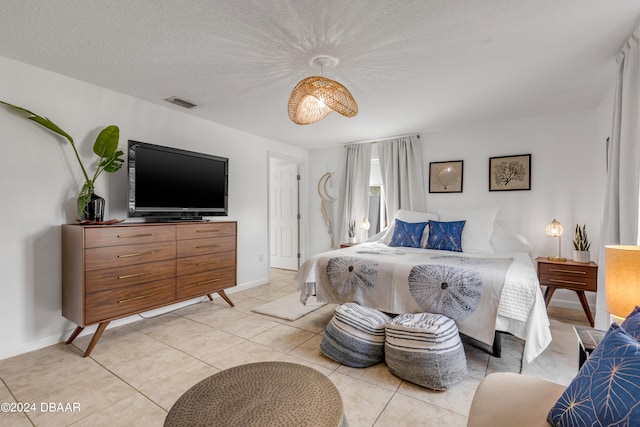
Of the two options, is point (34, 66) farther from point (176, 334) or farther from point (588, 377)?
point (588, 377)

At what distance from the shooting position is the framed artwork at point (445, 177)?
13.7 ft

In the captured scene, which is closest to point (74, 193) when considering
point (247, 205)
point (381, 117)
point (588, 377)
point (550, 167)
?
point (247, 205)

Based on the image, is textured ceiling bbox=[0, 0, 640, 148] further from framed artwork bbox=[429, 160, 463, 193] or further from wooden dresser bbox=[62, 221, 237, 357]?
wooden dresser bbox=[62, 221, 237, 357]

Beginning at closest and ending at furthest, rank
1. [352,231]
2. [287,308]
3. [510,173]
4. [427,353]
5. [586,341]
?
[586,341] → [427,353] → [287,308] → [510,173] → [352,231]

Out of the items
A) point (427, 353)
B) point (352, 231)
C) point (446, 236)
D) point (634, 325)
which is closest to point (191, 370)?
point (427, 353)

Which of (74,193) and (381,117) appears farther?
(381,117)

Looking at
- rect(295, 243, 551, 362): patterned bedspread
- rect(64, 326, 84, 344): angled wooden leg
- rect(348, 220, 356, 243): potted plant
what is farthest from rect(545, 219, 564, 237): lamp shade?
rect(64, 326, 84, 344): angled wooden leg

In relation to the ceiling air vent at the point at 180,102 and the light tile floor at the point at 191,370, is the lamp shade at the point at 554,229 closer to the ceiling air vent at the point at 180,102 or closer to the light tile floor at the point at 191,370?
the light tile floor at the point at 191,370

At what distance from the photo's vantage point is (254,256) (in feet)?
14.8

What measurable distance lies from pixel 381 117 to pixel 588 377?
3267mm

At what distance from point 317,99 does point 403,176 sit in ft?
8.88

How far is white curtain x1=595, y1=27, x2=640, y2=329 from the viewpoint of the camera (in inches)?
75.5

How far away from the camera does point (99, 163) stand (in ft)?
9.07

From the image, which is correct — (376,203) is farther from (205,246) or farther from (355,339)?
(355,339)
